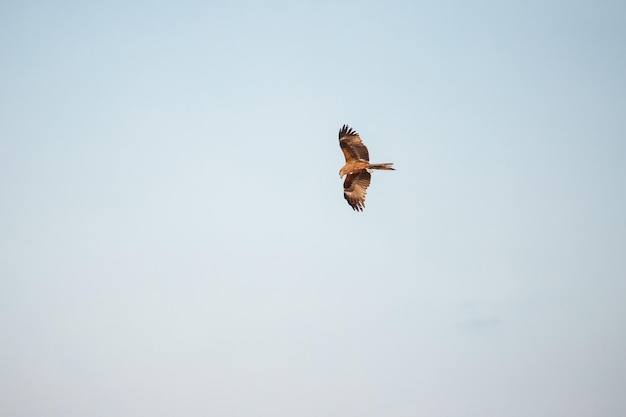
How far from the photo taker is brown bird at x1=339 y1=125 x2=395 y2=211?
30.4 metres

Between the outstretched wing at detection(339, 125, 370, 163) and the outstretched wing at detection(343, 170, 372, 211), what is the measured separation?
95 centimetres

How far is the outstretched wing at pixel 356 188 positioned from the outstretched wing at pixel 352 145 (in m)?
0.95

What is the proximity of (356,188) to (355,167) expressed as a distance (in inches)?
62.8

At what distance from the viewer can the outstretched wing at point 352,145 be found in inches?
1197

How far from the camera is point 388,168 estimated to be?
96.4 ft

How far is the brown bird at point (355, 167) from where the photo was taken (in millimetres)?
30438

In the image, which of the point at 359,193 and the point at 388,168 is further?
the point at 359,193

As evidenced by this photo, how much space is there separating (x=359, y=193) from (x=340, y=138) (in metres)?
3.26

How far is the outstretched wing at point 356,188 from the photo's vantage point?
31547 mm

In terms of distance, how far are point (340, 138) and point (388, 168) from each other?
3006mm

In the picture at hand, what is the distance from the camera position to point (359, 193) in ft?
106

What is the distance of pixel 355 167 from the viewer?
102 feet

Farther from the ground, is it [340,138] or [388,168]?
[340,138]

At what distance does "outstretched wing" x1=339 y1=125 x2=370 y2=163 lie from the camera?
30.4 metres
